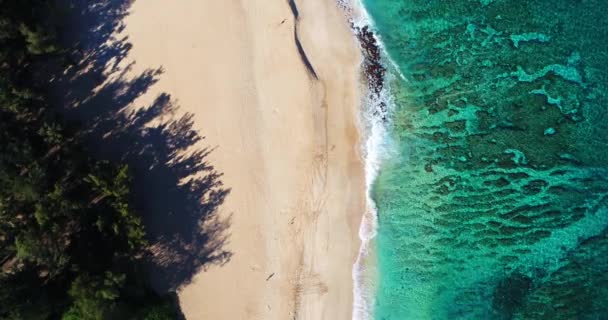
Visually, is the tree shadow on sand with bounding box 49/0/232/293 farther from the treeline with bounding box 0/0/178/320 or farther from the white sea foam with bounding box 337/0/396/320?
the white sea foam with bounding box 337/0/396/320

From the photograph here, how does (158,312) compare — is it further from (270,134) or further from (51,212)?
(270,134)

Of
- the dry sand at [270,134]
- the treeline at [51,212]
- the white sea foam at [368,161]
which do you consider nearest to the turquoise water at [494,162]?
the white sea foam at [368,161]

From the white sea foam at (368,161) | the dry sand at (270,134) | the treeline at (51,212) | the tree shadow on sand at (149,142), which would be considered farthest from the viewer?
the white sea foam at (368,161)

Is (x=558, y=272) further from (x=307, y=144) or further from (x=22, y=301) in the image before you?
(x=22, y=301)

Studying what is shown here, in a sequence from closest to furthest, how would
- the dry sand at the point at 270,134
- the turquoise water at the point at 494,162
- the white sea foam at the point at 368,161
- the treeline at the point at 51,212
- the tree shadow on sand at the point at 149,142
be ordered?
the treeline at the point at 51,212
the tree shadow on sand at the point at 149,142
the dry sand at the point at 270,134
the white sea foam at the point at 368,161
the turquoise water at the point at 494,162

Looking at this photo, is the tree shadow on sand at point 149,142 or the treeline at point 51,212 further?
the tree shadow on sand at point 149,142

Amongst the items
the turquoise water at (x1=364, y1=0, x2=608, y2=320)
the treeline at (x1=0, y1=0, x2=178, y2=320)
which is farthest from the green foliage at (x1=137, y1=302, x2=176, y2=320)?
the turquoise water at (x1=364, y1=0, x2=608, y2=320)

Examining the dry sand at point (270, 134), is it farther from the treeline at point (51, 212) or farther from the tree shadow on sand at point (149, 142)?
the treeline at point (51, 212)

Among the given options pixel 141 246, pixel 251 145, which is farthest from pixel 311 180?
pixel 141 246
